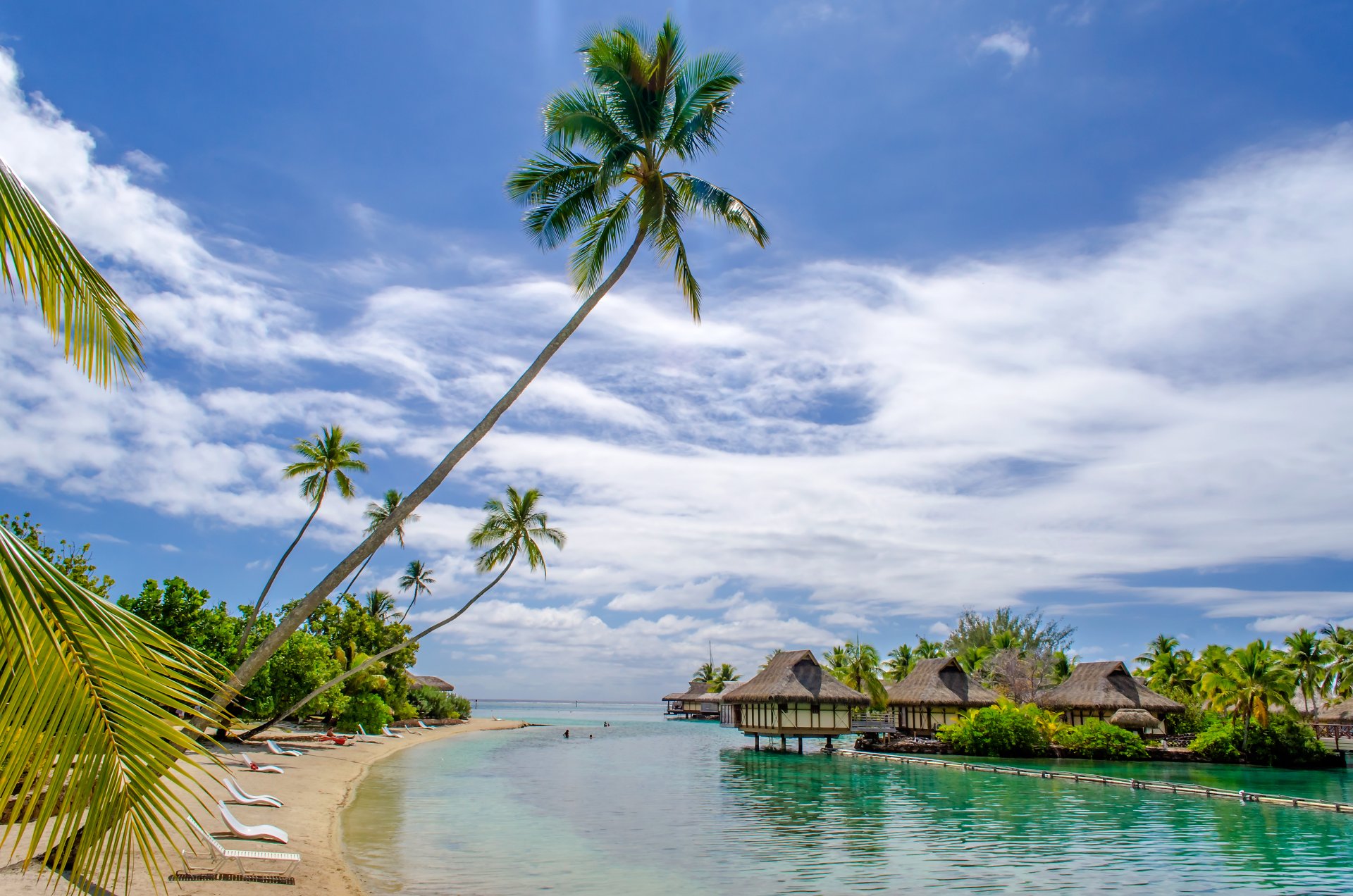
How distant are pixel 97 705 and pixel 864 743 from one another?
38.9 metres

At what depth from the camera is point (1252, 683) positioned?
32.1m

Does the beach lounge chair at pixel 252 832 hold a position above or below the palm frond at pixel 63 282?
below

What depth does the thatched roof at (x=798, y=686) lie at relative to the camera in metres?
36.6

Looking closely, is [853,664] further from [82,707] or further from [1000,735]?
[82,707]

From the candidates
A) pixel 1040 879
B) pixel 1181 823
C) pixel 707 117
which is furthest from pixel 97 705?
pixel 1181 823

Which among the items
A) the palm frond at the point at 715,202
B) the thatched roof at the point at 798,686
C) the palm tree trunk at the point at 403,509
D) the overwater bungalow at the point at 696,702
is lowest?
the overwater bungalow at the point at 696,702

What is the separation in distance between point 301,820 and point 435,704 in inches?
1842

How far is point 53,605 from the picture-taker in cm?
256

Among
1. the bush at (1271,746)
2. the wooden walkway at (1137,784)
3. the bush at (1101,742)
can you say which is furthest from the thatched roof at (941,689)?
the bush at (1271,746)

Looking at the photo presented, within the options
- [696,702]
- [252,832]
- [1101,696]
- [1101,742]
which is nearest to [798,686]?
[1101,742]

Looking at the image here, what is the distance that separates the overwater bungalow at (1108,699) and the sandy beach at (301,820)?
3113 centimetres

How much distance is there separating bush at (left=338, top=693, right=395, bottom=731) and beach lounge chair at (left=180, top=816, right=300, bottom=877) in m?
30.1

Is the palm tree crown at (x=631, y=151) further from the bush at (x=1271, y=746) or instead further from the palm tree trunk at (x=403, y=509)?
the bush at (x=1271, y=746)

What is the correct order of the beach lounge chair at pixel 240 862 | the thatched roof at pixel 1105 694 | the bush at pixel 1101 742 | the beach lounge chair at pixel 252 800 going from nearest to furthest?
the beach lounge chair at pixel 240 862, the beach lounge chair at pixel 252 800, the bush at pixel 1101 742, the thatched roof at pixel 1105 694
